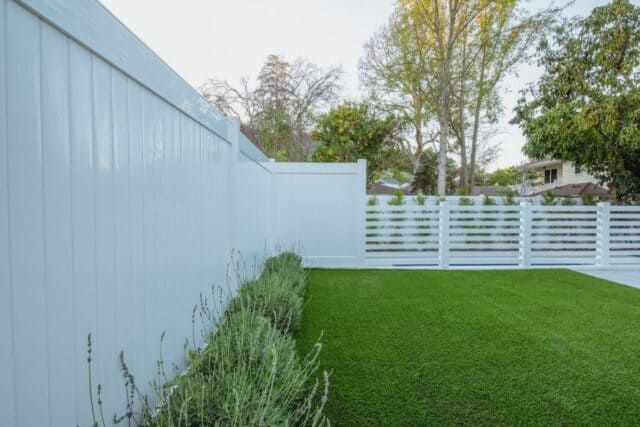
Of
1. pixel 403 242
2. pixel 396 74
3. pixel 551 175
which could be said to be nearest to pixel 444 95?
pixel 396 74

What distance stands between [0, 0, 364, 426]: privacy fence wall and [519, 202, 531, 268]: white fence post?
21.2 ft

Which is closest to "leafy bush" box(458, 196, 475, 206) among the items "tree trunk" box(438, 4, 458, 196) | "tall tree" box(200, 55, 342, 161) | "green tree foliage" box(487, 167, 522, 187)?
"tree trunk" box(438, 4, 458, 196)

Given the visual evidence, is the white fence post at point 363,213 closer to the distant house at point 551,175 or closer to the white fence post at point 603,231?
the white fence post at point 603,231

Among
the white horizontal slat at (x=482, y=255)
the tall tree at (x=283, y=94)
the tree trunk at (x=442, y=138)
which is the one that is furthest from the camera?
the tall tree at (x=283, y=94)

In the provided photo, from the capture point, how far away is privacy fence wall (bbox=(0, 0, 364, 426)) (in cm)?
91

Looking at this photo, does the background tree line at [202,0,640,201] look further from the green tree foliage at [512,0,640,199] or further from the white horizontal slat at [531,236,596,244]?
the white horizontal slat at [531,236,596,244]

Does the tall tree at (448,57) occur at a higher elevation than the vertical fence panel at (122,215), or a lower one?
higher

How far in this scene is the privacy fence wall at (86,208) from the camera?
91cm

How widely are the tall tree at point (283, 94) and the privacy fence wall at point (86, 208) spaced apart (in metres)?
14.3

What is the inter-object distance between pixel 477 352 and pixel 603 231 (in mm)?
5638

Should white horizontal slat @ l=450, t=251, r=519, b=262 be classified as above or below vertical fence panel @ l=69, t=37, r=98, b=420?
below

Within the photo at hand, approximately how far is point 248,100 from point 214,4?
882 centimetres

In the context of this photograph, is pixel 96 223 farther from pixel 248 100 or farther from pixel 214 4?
pixel 248 100

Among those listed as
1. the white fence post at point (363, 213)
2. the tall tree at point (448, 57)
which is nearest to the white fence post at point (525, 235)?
the white fence post at point (363, 213)
